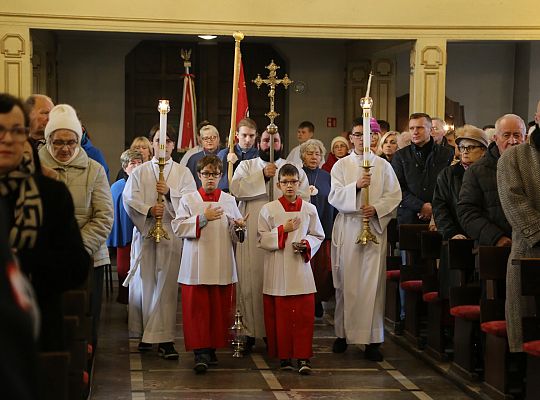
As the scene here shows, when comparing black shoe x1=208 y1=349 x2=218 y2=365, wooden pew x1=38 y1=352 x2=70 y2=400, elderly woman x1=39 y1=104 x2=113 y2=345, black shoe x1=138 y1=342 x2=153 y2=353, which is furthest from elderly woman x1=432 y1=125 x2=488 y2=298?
wooden pew x1=38 y1=352 x2=70 y2=400

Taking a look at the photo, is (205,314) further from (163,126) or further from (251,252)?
(163,126)

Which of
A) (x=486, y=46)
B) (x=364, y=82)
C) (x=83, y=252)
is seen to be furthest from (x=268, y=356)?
(x=486, y=46)

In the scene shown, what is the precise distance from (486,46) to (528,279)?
39.6 ft

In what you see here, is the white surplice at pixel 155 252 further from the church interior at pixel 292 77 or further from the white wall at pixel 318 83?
the white wall at pixel 318 83

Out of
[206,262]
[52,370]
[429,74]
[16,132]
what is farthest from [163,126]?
[429,74]

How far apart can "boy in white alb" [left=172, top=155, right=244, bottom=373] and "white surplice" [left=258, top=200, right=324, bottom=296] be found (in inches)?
9.5

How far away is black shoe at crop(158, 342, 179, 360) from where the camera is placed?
835cm

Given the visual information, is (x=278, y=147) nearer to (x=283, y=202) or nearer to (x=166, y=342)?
(x=283, y=202)

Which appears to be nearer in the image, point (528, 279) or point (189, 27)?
point (528, 279)

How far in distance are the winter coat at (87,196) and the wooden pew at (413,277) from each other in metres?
3.15

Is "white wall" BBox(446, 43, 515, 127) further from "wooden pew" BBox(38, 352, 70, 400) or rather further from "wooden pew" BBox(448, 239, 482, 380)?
"wooden pew" BBox(38, 352, 70, 400)

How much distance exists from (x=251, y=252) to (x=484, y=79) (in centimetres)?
1009

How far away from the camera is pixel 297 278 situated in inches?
311

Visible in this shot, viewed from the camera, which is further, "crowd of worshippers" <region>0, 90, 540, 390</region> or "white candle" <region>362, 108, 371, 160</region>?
"white candle" <region>362, 108, 371, 160</region>
